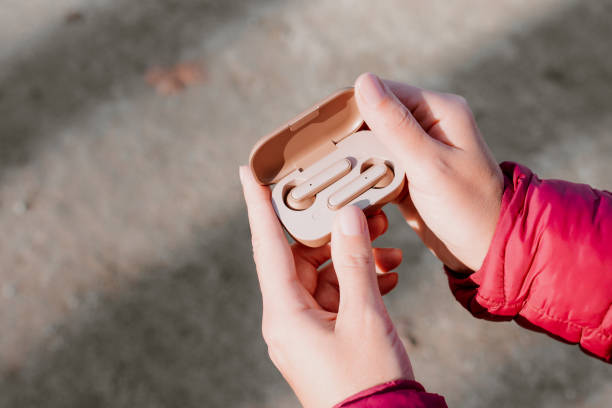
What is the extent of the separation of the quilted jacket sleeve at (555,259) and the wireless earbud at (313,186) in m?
0.36

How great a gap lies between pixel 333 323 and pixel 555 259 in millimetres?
481

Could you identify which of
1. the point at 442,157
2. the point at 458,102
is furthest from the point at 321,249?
the point at 458,102

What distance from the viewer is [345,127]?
1228 mm

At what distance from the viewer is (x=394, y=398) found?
0.86 metres

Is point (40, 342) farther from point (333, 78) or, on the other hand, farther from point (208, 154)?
point (333, 78)

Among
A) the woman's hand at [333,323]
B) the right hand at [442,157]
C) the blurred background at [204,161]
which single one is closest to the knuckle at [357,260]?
the woman's hand at [333,323]

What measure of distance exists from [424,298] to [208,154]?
3.04 feet

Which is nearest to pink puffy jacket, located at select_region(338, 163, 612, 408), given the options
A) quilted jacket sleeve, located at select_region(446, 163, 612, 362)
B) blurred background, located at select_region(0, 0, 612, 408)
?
quilted jacket sleeve, located at select_region(446, 163, 612, 362)

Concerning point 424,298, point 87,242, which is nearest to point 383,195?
point 424,298

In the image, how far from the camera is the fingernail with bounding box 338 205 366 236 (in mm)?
1021

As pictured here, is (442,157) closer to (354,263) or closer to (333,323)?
(354,263)

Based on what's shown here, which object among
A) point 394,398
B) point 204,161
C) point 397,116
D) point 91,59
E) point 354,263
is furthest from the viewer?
point 91,59

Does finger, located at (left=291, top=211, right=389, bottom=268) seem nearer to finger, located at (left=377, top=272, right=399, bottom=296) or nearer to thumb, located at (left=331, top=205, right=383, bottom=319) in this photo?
finger, located at (left=377, top=272, right=399, bottom=296)

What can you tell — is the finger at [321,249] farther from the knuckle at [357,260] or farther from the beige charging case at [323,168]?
the knuckle at [357,260]
